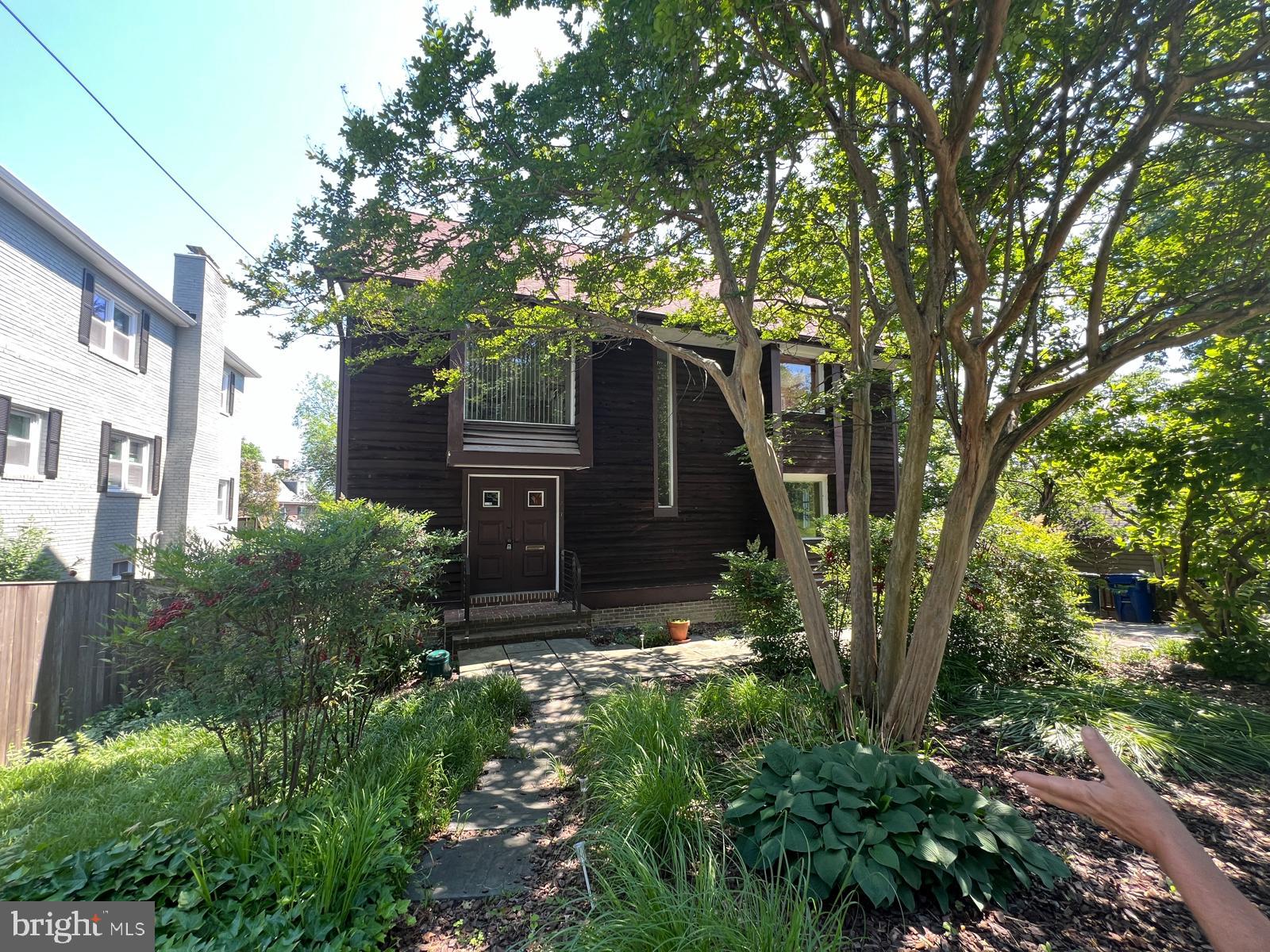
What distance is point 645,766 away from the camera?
3.16m

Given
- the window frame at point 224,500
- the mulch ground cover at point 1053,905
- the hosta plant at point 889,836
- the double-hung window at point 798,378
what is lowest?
the mulch ground cover at point 1053,905

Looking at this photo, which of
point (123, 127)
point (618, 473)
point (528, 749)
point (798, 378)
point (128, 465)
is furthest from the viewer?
point (798, 378)

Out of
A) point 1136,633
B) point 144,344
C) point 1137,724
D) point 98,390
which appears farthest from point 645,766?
point 144,344

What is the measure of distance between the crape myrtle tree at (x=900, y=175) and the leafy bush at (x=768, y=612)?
1538 millimetres

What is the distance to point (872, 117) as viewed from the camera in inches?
205

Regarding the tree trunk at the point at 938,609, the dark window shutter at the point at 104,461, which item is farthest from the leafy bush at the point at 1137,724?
the dark window shutter at the point at 104,461

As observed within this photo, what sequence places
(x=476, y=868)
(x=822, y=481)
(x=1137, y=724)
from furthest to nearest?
(x=822, y=481) < (x=1137, y=724) < (x=476, y=868)

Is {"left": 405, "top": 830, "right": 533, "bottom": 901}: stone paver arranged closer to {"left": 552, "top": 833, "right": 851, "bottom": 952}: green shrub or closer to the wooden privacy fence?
{"left": 552, "top": 833, "right": 851, "bottom": 952}: green shrub

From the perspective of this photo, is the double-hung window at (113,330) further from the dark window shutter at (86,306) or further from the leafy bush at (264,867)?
the leafy bush at (264,867)

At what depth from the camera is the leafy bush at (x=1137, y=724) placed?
153 inches

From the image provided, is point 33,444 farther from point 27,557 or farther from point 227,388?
point 227,388

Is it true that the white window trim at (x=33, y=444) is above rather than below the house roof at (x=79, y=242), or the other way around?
below

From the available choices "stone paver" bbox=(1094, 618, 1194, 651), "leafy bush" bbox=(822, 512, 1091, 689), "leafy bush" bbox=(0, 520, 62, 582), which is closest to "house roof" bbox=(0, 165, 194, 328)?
"leafy bush" bbox=(0, 520, 62, 582)

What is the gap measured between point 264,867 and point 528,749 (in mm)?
2304
